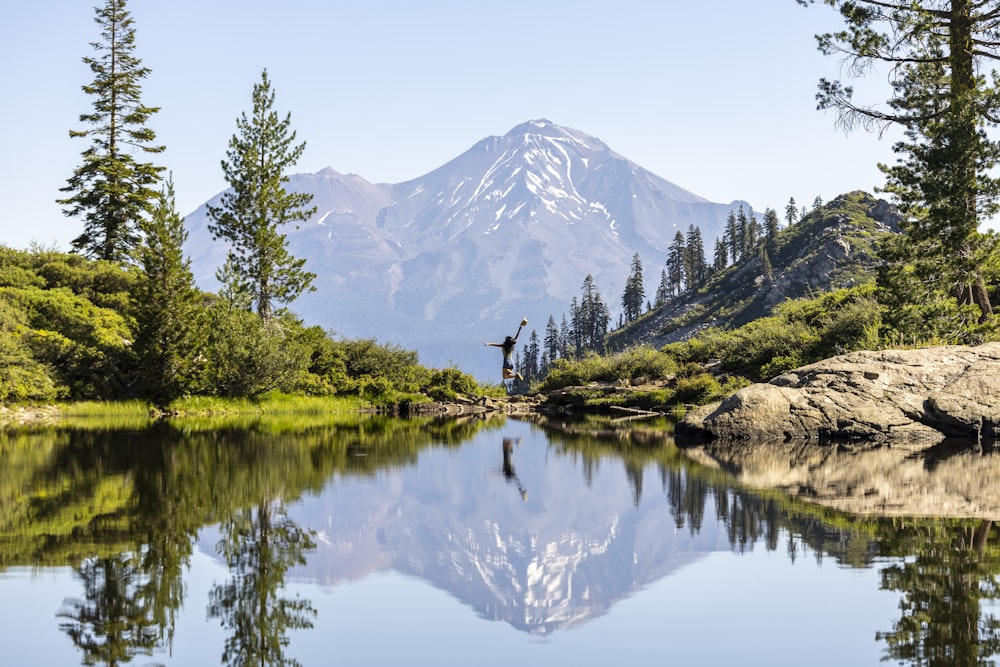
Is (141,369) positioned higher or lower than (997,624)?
higher

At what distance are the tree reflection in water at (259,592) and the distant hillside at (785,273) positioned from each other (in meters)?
103

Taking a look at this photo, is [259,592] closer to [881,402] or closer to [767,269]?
[881,402]

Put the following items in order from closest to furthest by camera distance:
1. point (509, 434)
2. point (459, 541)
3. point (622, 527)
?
point (459, 541)
point (622, 527)
point (509, 434)

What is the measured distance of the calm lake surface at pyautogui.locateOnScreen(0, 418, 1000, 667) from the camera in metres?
6.31

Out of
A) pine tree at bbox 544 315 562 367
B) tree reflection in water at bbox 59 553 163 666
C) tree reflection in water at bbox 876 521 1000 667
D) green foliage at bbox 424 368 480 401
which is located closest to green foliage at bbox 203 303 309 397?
green foliage at bbox 424 368 480 401

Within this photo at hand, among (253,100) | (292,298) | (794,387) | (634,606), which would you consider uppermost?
(253,100)

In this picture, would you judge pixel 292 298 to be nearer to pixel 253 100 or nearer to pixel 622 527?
pixel 253 100

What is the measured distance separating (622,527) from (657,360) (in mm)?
30913

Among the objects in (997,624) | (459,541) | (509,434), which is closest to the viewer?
(997,624)

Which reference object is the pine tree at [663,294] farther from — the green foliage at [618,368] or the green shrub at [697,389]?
the green shrub at [697,389]

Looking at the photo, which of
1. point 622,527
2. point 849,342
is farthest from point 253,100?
point 622,527

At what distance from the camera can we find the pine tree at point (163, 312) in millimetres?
36031

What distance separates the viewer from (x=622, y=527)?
1120cm

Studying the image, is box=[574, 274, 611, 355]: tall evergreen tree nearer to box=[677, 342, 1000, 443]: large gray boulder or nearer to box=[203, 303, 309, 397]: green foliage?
box=[203, 303, 309, 397]: green foliage
